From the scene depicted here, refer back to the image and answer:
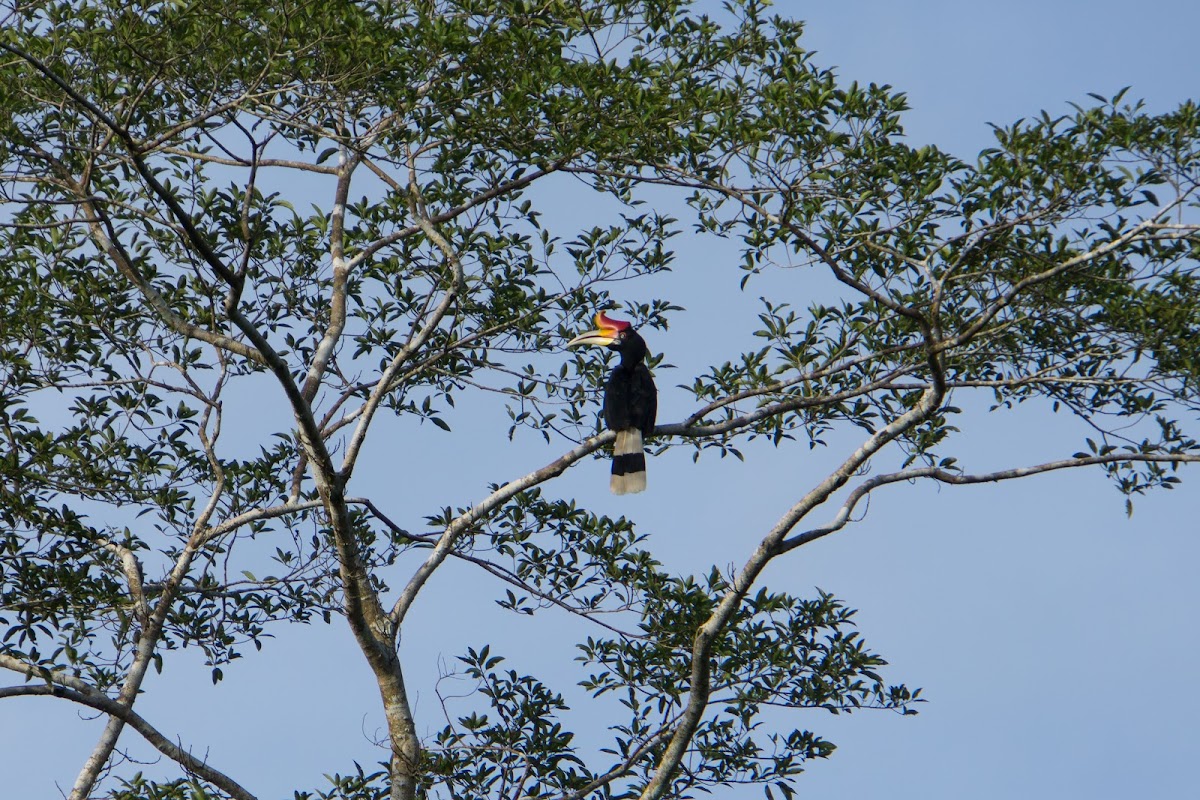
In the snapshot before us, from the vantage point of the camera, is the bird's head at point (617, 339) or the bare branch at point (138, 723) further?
the bird's head at point (617, 339)

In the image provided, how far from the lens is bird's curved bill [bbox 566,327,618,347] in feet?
30.3

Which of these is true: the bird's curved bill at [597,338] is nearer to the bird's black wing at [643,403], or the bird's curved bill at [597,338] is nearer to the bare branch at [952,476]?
the bird's black wing at [643,403]

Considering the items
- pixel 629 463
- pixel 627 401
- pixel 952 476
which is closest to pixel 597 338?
pixel 627 401

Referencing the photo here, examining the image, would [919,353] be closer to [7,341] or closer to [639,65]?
[639,65]

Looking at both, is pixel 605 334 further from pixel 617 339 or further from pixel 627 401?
pixel 627 401

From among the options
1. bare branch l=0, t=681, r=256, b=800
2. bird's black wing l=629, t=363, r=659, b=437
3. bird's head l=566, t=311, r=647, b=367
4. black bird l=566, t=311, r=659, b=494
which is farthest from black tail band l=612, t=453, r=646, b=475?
bare branch l=0, t=681, r=256, b=800

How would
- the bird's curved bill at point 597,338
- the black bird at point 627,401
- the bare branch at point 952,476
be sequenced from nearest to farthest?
the bare branch at point 952,476, the black bird at point 627,401, the bird's curved bill at point 597,338

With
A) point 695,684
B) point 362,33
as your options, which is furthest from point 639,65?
point 695,684

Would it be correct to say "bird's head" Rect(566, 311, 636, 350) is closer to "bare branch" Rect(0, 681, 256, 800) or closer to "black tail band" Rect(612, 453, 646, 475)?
"black tail band" Rect(612, 453, 646, 475)

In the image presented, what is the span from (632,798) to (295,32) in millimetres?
5079

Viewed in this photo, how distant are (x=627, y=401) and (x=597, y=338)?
1.70 feet

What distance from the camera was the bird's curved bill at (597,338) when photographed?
363 inches

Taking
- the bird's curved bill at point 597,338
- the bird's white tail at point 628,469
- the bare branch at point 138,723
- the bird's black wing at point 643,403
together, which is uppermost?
the bird's curved bill at point 597,338

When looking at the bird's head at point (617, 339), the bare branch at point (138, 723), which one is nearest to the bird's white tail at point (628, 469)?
the bird's head at point (617, 339)
